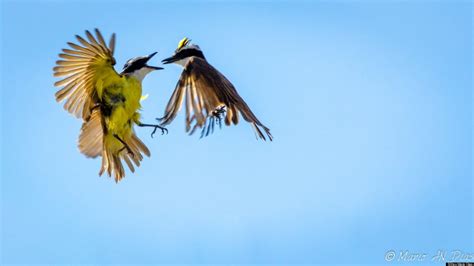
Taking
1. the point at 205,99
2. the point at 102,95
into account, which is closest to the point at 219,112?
the point at 205,99

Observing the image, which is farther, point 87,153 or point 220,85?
point 87,153

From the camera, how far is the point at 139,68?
11.8 metres

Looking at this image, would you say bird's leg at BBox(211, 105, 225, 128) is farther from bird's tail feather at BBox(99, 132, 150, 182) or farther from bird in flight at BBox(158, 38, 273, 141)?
bird's tail feather at BBox(99, 132, 150, 182)

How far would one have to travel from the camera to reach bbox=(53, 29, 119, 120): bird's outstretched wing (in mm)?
11461

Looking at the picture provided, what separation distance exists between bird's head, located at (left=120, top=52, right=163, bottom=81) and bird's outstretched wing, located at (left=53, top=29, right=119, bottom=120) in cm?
18

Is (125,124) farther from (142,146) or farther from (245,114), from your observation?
(245,114)

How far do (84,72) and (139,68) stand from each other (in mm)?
638

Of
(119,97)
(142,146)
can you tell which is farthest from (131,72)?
(142,146)

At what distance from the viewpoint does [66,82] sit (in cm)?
1166

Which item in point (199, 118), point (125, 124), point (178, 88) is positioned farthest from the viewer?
point (125, 124)

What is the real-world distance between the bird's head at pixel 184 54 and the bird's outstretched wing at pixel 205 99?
6.1 inches

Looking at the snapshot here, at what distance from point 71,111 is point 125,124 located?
0.70 m

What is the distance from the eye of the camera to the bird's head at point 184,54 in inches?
455

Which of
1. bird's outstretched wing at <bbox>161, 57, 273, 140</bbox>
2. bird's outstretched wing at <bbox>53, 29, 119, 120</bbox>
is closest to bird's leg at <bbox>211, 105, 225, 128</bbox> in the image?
bird's outstretched wing at <bbox>161, 57, 273, 140</bbox>
